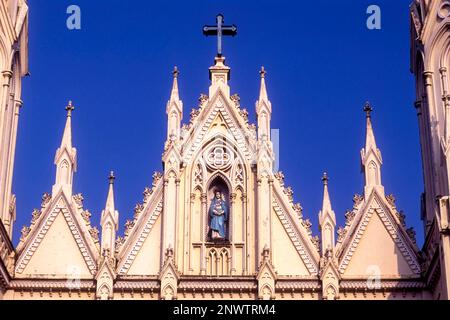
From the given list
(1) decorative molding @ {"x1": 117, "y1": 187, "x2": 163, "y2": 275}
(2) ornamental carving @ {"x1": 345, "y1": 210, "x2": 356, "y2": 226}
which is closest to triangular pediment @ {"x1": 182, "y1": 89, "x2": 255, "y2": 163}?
(1) decorative molding @ {"x1": 117, "y1": 187, "x2": 163, "y2": 275}

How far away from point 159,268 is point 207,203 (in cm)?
189

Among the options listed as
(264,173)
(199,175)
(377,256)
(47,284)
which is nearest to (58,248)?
(47,284)

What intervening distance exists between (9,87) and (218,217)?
5.48 metres

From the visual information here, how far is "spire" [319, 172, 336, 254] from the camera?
22.8 m

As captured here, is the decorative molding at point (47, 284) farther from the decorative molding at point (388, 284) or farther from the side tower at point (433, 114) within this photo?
the side tower at point (433, 114)

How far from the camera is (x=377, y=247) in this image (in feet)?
75.4

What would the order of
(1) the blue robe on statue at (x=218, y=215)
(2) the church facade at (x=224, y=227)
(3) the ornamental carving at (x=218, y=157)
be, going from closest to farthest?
(2) the church facade at (x=224, y=227) → (1) the blue robe on statue at (x=218, y=215) → (3) the ornamental carving at (x=218, y=157)

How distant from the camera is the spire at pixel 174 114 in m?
23.9

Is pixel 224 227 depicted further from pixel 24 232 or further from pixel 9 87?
pixel 9 87

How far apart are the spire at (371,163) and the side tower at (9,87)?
7.82 m

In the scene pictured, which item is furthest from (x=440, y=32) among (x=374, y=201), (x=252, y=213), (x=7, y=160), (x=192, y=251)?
(x=7, y=160)

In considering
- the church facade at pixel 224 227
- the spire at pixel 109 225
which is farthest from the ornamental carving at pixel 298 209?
the spire at pixel 109 225

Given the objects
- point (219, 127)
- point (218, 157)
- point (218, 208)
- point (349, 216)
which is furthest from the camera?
point (219, 127)
